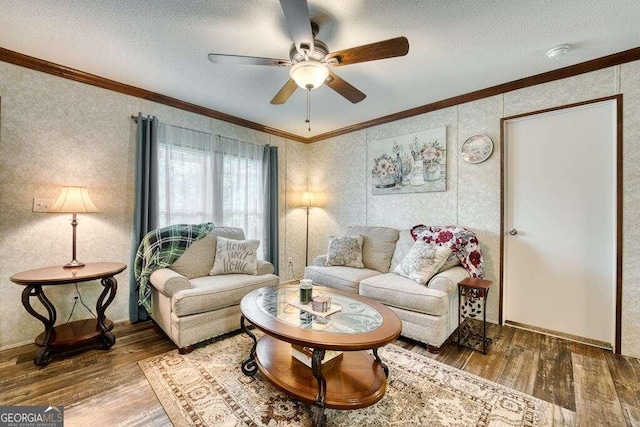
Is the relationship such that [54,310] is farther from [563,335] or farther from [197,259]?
[563,335]

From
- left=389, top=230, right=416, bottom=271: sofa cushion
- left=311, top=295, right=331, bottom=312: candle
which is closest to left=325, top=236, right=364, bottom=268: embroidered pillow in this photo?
left=389, top=230, right=416, bottom=271: sofa cushion

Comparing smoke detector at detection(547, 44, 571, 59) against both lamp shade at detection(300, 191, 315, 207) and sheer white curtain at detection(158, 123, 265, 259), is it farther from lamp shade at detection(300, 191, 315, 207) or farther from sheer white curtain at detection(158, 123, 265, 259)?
sheer white curtain at detection(158, 123, 265, 259)

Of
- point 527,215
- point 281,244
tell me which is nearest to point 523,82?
point 527,215

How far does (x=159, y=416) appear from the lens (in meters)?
1.57

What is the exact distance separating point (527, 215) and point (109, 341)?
4.07 meters

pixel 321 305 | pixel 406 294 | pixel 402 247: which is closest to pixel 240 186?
pixel 402 247

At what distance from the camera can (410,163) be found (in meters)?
3.54

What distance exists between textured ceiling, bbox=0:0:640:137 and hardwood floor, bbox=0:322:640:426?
8.18 feet

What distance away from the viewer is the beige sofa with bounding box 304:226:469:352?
2307mm

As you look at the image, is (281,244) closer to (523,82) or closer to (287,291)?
(287,291)

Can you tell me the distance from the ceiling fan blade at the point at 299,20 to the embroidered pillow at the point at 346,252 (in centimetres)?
227

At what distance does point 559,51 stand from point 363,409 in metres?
3.02

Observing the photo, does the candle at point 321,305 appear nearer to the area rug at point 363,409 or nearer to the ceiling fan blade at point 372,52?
the area rug at point 363,409

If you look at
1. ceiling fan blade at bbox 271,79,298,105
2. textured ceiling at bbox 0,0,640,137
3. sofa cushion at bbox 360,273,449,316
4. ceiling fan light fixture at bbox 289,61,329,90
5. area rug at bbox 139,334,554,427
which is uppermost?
textured ceiling at bbox 0,0,640,137
